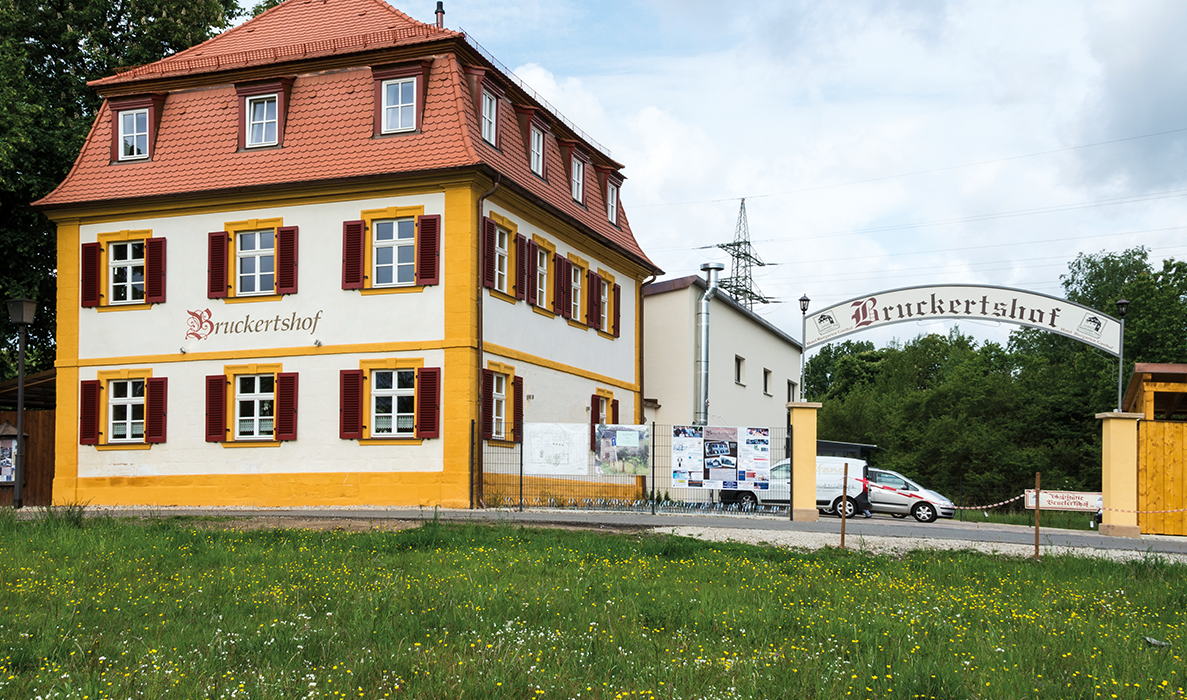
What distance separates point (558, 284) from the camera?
1115 inches

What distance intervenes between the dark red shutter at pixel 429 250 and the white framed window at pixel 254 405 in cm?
400

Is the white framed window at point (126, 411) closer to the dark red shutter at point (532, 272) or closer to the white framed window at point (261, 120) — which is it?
the white framed window at point (261, 120)

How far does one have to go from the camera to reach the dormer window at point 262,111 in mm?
25719

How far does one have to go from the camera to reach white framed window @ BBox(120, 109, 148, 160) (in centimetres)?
2692

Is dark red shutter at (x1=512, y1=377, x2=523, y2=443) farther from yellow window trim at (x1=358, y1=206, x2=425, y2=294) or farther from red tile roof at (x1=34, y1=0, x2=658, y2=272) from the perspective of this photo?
red tile roof at (x1=34, y1=0, x2=658, y2=272)

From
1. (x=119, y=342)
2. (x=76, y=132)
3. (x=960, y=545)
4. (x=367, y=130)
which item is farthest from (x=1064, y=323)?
(x=76, y=132)

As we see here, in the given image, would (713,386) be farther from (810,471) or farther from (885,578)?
(885,578)

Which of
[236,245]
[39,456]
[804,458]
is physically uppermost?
[236,245]

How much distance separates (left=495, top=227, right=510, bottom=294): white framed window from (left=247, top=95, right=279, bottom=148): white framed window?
5.34 meters

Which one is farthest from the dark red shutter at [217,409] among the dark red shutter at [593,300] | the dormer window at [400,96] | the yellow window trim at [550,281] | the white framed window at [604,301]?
the white framed window at [604,301]

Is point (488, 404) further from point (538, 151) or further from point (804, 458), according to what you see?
point (538, 151)

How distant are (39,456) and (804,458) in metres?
17.2

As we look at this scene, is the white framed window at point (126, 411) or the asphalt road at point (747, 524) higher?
the white framed window at point (126, 411)

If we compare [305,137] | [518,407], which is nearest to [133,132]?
[305,137]
